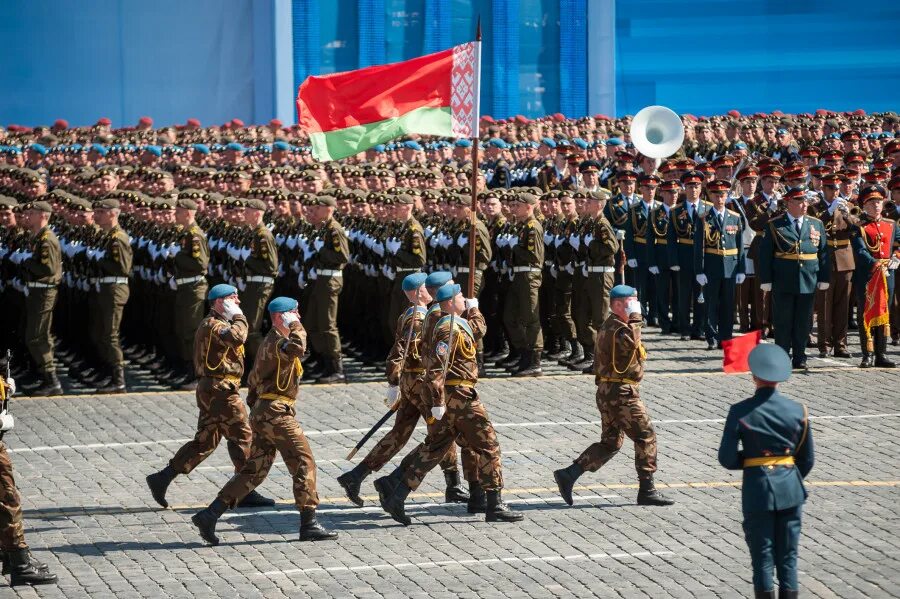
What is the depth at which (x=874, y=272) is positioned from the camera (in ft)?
62.9

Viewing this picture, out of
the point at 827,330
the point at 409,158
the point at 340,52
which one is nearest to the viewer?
the point at 827,330

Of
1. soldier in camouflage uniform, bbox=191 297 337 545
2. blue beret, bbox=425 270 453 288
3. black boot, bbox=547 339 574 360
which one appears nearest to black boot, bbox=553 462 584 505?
blue beret, bbox=425 270 453 288

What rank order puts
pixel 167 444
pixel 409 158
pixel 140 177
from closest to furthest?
pixel 167 444 → pixel 140 177 → pixel 409 158

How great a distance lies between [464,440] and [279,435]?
1.50 m

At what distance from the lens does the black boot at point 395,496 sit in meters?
12.1

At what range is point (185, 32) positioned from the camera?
43125 mm

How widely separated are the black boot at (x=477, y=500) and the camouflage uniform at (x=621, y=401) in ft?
2.60

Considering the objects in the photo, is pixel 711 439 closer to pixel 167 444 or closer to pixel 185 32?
pixel 167 444

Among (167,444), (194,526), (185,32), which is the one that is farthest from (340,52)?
(194,526)

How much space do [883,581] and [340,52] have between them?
32538 mm

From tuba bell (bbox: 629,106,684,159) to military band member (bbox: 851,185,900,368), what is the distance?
4.83 metres

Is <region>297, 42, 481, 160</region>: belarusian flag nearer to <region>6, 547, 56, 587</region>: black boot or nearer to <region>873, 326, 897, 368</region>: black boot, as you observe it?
<region>6, 547, 56, 587</region>: black boot

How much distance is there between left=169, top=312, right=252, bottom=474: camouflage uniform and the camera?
12.4 meters

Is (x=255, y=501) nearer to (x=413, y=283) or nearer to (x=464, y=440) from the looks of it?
(x=464, y=440)
